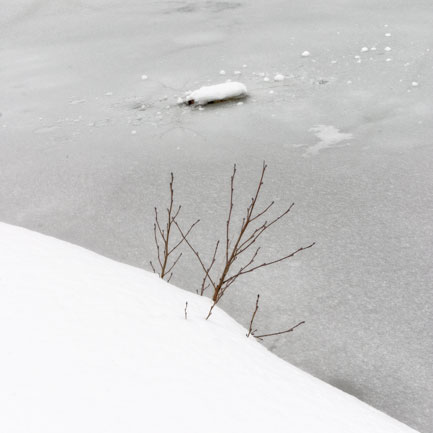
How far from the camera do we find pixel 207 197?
2.99 m

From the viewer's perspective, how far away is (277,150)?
3.33 metres

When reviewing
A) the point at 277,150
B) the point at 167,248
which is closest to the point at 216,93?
the point at 277,150

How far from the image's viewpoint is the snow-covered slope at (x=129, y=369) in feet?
3.47

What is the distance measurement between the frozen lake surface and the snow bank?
0.26ft

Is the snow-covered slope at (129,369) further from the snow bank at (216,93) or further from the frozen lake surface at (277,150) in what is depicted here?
the snow bank at (216,93)

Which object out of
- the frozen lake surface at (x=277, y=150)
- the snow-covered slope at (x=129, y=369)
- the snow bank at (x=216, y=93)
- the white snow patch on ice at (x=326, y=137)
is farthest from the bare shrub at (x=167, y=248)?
the snow bank at (x=216, y=93)

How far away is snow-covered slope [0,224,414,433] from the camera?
1058 millimetres

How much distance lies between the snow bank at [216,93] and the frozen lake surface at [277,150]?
8 centimetres

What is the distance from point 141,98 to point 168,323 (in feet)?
9.33

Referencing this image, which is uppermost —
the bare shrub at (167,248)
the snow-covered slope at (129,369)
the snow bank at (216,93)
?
the snow-covered slope at (129,369)

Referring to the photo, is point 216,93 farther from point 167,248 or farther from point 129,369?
point 129,369

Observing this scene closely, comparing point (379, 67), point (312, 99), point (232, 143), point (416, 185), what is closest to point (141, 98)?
point (232, 143)

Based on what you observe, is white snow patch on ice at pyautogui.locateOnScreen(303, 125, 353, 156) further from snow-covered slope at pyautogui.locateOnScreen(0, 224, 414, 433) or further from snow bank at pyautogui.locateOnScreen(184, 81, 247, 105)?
snow-covered slope at pyautogui.locateOnScreen(0, 224, 414, 433)

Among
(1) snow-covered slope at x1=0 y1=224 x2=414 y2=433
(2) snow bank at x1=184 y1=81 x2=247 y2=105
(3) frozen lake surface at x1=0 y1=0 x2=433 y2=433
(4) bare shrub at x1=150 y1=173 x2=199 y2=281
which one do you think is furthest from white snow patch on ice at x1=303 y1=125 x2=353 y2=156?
(1) snow-covered slope at x1=0 y1=224 x2=414 y2=433
